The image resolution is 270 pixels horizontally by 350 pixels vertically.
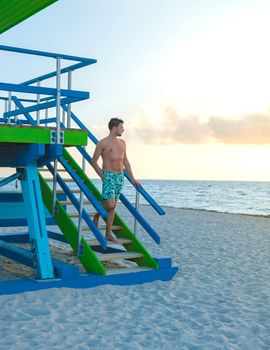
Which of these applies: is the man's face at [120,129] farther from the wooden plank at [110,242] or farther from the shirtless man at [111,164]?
the wooden plank at [110,242]

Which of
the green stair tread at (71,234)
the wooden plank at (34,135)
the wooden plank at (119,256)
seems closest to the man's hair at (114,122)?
the wooden plank at (34,135)

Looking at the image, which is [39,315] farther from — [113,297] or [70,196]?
[70,196]

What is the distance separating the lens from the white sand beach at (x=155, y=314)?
16.6ft

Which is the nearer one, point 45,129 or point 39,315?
point 39,315

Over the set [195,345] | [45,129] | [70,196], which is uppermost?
[45,129]

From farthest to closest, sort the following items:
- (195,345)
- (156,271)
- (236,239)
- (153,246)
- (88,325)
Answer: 1. (236,239)
2. (153,246)
3. (156,271)
4. (88,325)
5. (195,345)

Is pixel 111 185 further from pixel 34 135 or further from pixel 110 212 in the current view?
pixel 34 135

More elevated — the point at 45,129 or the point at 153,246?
the point at 45,129

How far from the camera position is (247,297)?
6.93 meters

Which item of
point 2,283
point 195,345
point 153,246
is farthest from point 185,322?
point 153,246

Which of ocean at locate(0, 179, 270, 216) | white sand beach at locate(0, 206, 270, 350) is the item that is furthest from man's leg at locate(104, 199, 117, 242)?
ocean at locate(0, 179, 270, 216)

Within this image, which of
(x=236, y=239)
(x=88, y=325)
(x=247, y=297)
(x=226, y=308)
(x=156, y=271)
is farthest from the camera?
(x=236, y=239)

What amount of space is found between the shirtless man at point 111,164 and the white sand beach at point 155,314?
1.28 m

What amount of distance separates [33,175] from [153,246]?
486 centimetres
